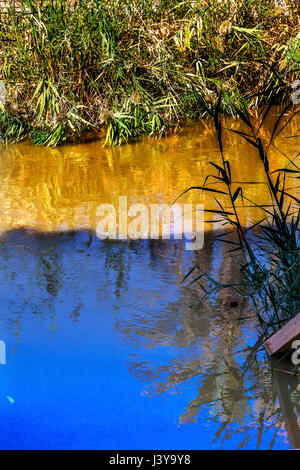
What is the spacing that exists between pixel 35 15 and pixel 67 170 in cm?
189

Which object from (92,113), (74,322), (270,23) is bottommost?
(74,322)

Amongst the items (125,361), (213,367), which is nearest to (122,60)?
(125,361)

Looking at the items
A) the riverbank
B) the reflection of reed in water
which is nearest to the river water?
the reflection of reed in water

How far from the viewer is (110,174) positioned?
251 inches

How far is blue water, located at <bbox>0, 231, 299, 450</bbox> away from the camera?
2.63m

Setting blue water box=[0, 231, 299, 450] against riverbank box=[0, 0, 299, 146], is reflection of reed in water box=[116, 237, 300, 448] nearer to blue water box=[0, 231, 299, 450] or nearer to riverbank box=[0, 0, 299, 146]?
blue water box=[0, 231, 299, 450]

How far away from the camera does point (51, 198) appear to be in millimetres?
5781

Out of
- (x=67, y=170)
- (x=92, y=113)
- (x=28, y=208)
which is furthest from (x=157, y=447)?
(x=92, y=113)

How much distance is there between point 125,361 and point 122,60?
5.10m

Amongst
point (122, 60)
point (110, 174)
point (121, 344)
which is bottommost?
point (121, 344)

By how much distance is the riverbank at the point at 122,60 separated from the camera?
741cm

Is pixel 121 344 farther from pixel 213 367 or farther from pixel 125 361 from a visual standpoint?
pixel 213 367

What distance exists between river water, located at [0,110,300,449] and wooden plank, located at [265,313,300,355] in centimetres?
8

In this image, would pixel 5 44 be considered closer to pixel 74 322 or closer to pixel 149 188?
pixel 149 188
